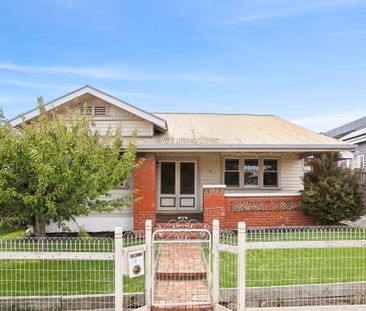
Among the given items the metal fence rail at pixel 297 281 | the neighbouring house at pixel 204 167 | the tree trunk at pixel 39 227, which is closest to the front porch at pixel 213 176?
the neighbouring house at pixel 204 167

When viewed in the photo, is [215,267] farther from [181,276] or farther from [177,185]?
[177,185]

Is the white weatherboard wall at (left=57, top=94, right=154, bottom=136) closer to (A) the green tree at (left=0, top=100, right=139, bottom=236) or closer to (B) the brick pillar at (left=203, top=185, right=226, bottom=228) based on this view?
(B) the brick pillar at (left=203, top=185, right=226, bottom=228)

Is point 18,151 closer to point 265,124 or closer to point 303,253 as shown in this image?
point 303,253

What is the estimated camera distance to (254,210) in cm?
1249

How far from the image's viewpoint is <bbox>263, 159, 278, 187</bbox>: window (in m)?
14.9

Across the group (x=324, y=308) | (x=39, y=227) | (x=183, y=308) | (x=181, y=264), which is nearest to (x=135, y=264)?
(x=183, y=308)

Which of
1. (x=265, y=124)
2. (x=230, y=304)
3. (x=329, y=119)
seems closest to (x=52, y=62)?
(x=265, y=124)

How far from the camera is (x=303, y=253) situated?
325 inches

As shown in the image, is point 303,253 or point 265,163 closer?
point 303,253

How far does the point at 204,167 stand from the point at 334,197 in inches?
204

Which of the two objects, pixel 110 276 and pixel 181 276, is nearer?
pixel 110 276

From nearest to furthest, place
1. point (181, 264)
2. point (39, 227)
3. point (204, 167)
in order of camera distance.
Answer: point (181, 264) → point (39, 227) → point (204, 167)

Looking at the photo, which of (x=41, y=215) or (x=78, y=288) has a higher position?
(x=41, y=215)

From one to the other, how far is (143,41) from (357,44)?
1119 centimetres
